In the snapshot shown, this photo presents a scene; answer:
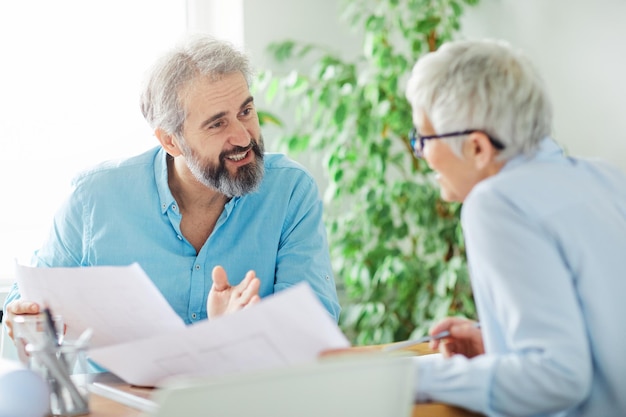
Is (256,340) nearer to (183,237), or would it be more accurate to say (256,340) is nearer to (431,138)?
(431,138)

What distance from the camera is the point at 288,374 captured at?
849mm

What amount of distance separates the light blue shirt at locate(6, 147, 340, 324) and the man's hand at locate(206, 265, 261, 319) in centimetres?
33

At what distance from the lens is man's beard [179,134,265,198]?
78.4 inches

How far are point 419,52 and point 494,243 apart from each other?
2333 mm

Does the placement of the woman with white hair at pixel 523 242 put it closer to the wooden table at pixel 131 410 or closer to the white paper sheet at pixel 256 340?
the wooden table at pixel 131 410

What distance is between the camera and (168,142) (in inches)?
82.7

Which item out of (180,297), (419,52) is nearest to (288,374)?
(180,297)

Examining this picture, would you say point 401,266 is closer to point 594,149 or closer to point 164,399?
point 594,149

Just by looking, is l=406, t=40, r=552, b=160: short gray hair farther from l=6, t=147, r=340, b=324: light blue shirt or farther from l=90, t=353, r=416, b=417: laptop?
l=6, t=147, r=340, b=324: light blue shirt

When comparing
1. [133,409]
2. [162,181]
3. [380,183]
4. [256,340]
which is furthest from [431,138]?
[380,183]

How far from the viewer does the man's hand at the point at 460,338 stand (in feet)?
4.42

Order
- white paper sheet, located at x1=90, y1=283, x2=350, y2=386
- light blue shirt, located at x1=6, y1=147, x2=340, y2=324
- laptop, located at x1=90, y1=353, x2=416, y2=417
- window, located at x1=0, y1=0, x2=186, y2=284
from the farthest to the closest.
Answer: window, located at x1=0, y1=0, x2=186, y2=284 → light blue shirt, located at x1=6, y1=147, x2=340, y2=324 → white paper sheet, located at x1=90, y1=283, x2=350, y2=386 → laptop, located at x1=90, y1=353, x2=416, y2=417

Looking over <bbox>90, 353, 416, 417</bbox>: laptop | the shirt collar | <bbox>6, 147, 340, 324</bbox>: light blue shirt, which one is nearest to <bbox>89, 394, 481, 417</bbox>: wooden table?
<bbox>90, 353, 416, 417</bbox>: laptop

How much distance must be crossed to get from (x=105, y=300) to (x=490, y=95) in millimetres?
671
